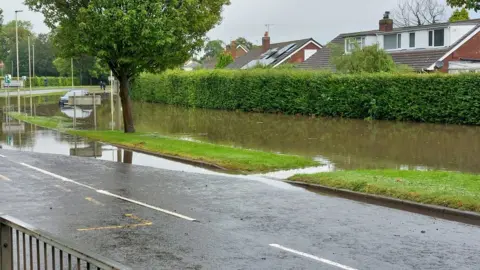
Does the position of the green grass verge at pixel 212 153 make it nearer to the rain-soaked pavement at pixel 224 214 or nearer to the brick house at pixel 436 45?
the rain-soaked pavement at pixel 224 214

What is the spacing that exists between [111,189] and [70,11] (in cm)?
1450

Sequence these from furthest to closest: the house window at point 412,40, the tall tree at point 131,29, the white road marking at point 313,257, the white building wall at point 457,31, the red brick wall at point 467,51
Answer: the house window at point 412,40, the white building wall at point 457,31, the red brick wall at point 467,51, the tall tree at point 131,29, the white road marking at point 313,257

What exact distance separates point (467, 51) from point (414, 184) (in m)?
34.0

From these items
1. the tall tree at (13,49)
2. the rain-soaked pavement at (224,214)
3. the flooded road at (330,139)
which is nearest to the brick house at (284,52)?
the flooded road at (330,139)

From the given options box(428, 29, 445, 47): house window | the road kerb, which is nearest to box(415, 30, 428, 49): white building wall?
box(428, 29, 445, 47): house window

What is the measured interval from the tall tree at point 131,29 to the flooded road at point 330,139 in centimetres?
392

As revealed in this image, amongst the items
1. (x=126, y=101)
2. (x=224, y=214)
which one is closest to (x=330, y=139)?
(x=126, y=101)

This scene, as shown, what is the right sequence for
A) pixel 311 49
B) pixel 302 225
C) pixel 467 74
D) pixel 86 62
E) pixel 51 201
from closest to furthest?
pixel 302 225, pixel 51 201, pixel 467 74, pixel 311 49, pixel 86 62

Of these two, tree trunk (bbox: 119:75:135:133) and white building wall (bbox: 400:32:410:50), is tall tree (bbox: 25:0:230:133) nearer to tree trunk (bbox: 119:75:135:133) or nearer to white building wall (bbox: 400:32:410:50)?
tree trunk (bbox: 119:75:135:133)

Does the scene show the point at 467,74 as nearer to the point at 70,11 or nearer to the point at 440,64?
the point at 440,64

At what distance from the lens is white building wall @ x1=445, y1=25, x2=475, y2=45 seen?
46.2 metres

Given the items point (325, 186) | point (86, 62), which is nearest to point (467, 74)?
point (325, 186)

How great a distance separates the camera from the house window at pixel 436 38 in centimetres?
4700

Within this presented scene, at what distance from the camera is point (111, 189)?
49.7ft
